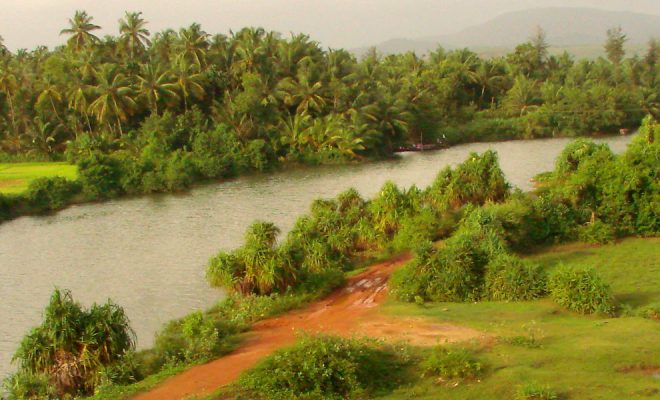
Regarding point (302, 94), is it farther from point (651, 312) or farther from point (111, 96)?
point (651, 312)

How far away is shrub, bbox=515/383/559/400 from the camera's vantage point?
8.43 m

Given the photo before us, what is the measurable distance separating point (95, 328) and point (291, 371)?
403 centimetres

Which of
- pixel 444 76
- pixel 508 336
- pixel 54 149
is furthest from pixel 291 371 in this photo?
pixel 444 76

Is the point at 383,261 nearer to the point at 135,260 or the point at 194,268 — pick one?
the point at 194,268

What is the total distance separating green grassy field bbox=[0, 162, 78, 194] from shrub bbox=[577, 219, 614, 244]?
23491 millimetres

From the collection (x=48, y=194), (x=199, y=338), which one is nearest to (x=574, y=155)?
(x=199, y=338)

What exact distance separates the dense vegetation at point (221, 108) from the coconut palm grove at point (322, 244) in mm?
146

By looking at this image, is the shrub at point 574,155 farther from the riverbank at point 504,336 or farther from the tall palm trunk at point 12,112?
the tall palm trunk at point 12,112

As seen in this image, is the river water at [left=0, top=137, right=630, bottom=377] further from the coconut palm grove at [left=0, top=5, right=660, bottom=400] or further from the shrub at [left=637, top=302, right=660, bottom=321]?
the shrub at [left=637, top=302, right=660, bottom=321]

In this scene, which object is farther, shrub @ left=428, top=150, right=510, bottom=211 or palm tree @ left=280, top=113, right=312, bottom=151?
palm tree @ left=280, top=113, right=312, bottom=151

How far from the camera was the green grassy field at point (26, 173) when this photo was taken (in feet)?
103

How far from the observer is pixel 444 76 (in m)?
53.2

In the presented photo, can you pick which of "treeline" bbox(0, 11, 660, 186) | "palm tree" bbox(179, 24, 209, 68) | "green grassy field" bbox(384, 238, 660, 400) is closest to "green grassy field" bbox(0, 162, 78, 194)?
"treeline" bbox(0, 11, 660, 186)

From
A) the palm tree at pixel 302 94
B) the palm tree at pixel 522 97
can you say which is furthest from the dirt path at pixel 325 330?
the palm tree at pixel 522 97
